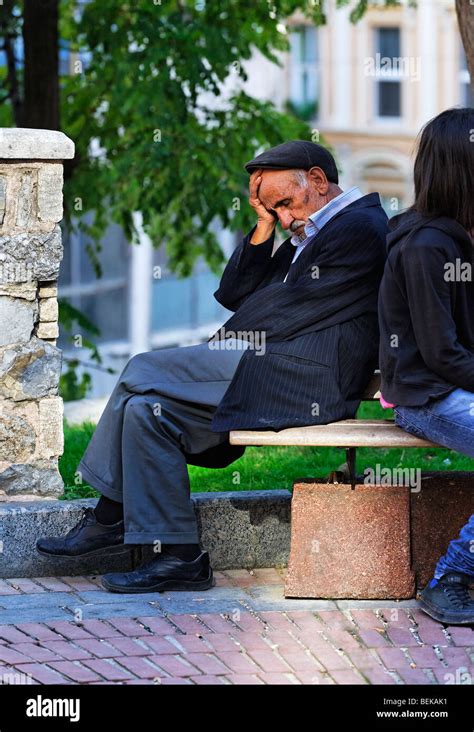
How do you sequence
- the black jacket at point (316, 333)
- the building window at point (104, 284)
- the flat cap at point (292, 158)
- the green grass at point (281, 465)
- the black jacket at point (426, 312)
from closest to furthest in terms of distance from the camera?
the black jacket at point (426, 312), the black jacket at point (316, 333), the flat cap at point (292, 158), the green grass at point (281, 465), the building window at point (104, 284)

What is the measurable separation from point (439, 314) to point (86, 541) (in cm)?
157

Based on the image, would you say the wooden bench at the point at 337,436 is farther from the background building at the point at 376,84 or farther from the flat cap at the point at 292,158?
the background building at the point at 376,84

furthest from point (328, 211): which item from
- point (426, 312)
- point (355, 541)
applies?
point (355, 541)

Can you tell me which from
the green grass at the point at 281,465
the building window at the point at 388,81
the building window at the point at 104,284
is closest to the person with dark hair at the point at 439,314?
the green grass at the point at 281,465

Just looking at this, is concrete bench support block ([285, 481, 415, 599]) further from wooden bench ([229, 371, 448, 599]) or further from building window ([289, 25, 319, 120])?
building window ([289, 25, 319, 120])

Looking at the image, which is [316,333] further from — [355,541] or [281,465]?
[281,465]

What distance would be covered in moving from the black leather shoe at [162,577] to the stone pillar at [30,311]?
2.31 ft

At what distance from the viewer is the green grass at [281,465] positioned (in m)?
6.13

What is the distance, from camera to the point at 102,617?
15.9 ft

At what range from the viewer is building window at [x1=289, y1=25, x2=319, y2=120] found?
31.2 m

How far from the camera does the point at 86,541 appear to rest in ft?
17.4

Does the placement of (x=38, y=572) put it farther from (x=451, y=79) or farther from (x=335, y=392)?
(x=451, y=79)
